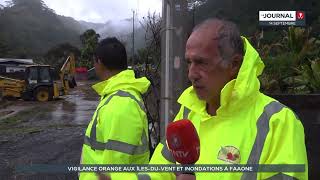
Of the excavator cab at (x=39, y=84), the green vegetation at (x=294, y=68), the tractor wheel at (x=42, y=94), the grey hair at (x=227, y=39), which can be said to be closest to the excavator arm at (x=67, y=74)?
the excavator cab at (x=39, y=84)

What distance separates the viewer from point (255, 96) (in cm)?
171

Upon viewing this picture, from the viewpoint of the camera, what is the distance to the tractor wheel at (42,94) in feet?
91.2

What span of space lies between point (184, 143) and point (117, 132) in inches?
48.1

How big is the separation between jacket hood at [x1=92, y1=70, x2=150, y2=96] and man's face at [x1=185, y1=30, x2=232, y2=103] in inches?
49.2

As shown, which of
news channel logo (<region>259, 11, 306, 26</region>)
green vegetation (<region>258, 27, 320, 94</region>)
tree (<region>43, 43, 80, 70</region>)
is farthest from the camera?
tree (<region>43, 43, 80, 70</region>)

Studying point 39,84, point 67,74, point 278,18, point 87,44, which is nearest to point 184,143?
point 278,18

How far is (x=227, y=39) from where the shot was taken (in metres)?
1.74

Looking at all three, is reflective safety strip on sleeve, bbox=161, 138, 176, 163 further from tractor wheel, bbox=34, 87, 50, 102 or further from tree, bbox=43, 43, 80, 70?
tree, bbox=43, 43, 80, 70

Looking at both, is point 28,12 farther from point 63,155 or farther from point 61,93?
point 63,155

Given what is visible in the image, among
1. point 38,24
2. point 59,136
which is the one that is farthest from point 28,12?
point 59,136

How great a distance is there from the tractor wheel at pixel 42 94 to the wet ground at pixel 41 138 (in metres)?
4.39

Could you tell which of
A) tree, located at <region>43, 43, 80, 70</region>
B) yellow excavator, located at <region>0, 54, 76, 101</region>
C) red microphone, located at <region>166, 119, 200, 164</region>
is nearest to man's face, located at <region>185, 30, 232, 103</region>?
red microphone, located at <region>166, 119, 200, 164</region>

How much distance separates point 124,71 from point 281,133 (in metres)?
1.63

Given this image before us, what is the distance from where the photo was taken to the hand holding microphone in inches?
57.6
